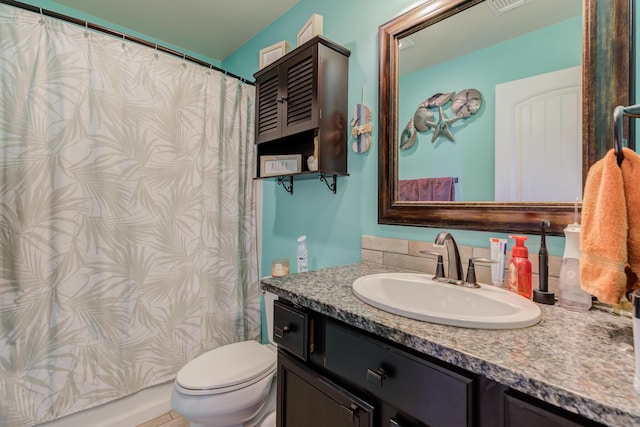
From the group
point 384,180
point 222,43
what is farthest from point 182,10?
point 384,180

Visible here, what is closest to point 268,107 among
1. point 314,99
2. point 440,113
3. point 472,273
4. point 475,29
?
point 314,99

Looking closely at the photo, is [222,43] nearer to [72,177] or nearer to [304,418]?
[72,177]

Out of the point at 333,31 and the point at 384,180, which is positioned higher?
the point at 333,31

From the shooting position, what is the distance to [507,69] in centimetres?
98

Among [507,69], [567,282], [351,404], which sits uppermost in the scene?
[507,69]

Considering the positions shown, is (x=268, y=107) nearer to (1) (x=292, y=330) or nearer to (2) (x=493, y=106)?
(2) (x=493, y=106)

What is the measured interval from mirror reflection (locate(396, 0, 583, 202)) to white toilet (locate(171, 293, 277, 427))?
1042 millimetres

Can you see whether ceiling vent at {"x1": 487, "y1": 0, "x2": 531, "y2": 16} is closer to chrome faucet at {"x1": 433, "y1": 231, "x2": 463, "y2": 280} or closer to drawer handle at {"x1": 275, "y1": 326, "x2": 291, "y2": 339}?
chrome faucet at {"x1": 433, "y1": 231, "x2": 463, "y2": 280}

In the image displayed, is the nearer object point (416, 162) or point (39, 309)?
point (416, 162)

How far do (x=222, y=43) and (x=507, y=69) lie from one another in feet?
6.90

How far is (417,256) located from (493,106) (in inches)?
23.7

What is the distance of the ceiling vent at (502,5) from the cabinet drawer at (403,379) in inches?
44.9

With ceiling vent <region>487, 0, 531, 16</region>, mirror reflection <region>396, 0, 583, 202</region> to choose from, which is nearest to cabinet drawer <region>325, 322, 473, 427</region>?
mirror reflection <region>396, 0, 583, 202</region>

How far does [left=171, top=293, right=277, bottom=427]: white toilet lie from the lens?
123 centimetres
